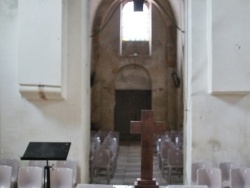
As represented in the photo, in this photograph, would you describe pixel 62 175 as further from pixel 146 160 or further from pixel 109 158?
pixel 109 158

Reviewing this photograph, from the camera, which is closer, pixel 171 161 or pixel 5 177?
pixel 5 177

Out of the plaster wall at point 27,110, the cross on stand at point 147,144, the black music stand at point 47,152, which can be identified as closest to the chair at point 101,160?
the plaster wall at point 27,110

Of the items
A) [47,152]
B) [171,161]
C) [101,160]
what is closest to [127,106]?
[171,161]

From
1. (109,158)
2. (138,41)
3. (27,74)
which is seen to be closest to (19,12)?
(27,74)

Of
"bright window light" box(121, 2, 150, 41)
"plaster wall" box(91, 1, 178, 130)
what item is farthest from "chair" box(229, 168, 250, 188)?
"bright window light" box(121, 2, 150, 41)

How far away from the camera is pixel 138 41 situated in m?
20.9

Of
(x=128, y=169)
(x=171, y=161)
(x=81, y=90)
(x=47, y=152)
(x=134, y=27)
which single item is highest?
(x=134, y=27)

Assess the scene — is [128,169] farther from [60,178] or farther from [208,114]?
[60,178]

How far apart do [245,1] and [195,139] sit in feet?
11.3

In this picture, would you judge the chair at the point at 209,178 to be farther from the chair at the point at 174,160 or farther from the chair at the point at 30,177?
the chair at the point at 174,160

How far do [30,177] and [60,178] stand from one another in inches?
23.8

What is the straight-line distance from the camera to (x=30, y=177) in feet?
25.2

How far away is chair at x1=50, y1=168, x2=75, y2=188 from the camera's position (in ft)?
24.7

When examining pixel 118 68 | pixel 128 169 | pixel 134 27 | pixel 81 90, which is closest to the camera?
pixel 81 90
